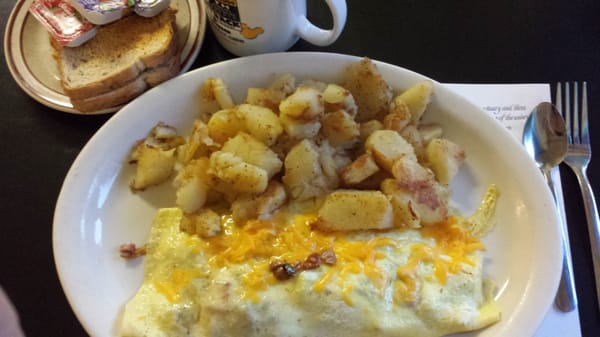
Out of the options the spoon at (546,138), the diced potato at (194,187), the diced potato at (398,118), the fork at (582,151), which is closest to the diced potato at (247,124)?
the diced potato at (194,187)

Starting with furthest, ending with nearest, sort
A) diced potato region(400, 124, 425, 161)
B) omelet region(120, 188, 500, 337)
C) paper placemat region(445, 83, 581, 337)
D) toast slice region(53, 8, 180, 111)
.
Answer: paper placemat region(445, 83, 581, 337) → toast slice region(53, 8, 180, 111) → diced potato region(400, 124, 425, 161) → omelet region(120, 188, 500, 337)

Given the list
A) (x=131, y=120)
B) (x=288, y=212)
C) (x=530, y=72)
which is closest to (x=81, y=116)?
(x=131, y=120)

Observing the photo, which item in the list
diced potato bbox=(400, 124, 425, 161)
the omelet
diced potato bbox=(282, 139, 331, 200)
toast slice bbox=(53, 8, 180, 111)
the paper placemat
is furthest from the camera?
the paper placemat

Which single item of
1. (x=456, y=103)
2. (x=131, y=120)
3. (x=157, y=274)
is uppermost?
(x=456, y=103)

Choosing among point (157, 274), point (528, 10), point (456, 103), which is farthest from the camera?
point (528, 10)

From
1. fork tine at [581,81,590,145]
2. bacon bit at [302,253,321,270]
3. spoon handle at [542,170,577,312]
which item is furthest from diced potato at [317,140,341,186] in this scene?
fork tine at [581,81,590,145]

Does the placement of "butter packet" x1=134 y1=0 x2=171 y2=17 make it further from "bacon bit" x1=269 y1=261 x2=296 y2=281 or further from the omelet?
"bacon bit" x1=269 y1=261 x2=296 y2=281

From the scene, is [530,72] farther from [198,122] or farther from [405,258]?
[198,122]

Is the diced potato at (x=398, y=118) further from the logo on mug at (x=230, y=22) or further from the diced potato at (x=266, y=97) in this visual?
the logo on mug at (x=230, y=22)
